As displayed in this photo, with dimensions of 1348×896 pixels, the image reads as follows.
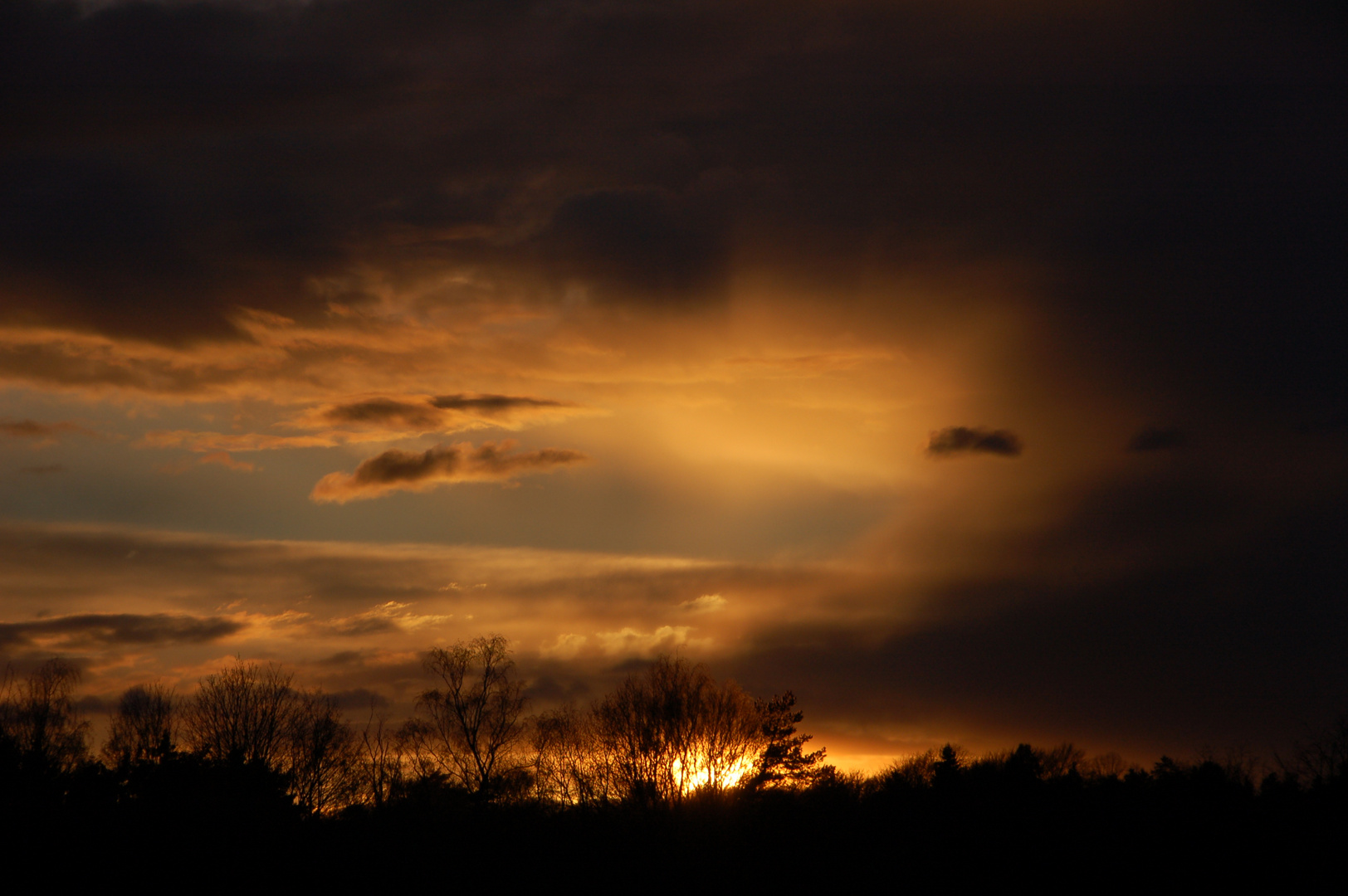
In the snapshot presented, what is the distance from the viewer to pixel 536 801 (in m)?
66.7

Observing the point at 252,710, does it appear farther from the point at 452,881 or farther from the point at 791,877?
the point at 791,877

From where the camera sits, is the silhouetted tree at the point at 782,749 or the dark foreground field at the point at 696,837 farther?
the silhouetted tree at the point at 782,749

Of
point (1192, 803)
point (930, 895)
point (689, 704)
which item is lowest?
point (930, 895)

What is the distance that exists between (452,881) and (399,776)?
14900mm

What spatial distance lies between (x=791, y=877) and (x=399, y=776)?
→ 29147mm

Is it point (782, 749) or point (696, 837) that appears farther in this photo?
point (782, 749)

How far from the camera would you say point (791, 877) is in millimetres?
54531

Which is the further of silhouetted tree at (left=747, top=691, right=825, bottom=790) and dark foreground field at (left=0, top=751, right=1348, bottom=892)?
silhouetted tree at (left=747, top=691, right=825, bottom=790)

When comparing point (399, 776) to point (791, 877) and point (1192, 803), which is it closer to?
point (791, 877)

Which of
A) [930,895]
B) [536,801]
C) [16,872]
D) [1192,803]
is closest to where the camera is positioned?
[16,872]

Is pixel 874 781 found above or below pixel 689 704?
below

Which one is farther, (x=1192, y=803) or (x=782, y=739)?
(x=782, y=739)

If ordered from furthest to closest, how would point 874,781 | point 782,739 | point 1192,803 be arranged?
point 782,739 < point 874,781 < point 1192,803

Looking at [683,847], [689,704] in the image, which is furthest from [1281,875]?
[689,704]
